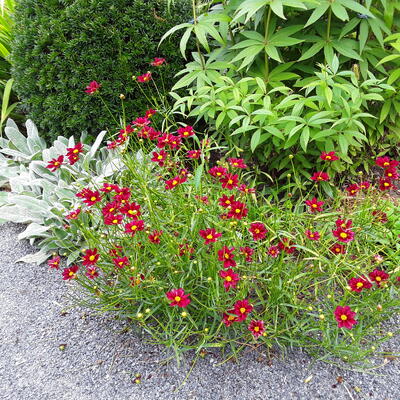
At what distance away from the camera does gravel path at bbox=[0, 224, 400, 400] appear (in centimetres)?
163

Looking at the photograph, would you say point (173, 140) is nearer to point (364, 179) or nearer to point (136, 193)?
point (136, 193)

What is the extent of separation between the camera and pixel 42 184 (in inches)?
99.9

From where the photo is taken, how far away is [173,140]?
1.85m

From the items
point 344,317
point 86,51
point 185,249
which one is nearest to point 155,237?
point 185,249

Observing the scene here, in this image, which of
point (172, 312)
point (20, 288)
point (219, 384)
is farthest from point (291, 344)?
point (20, 288)

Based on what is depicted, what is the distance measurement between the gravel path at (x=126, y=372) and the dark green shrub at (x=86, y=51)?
1.44m

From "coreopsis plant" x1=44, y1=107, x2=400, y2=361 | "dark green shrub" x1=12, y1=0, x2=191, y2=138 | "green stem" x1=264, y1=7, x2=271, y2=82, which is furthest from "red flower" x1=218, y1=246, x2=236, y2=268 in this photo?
"dark green shrub" x1=12, y1=0, x2=191, y2=138

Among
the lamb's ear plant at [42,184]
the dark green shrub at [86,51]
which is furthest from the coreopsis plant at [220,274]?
the dark green shrub at [86,51]

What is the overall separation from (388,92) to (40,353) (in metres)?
2.23

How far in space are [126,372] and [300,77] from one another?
66.1 inches

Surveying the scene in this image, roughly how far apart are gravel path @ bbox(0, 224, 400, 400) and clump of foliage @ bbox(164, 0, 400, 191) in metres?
1.02

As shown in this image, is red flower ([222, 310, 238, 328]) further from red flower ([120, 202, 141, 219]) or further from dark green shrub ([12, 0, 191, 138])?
dark green shrub ([12, 0, 191, 138])

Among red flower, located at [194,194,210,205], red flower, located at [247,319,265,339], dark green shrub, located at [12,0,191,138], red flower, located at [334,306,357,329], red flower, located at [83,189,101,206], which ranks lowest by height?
red flower, located at [334,306,357,329]

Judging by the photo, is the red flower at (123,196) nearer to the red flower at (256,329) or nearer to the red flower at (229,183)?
the red flower at (229,183)
